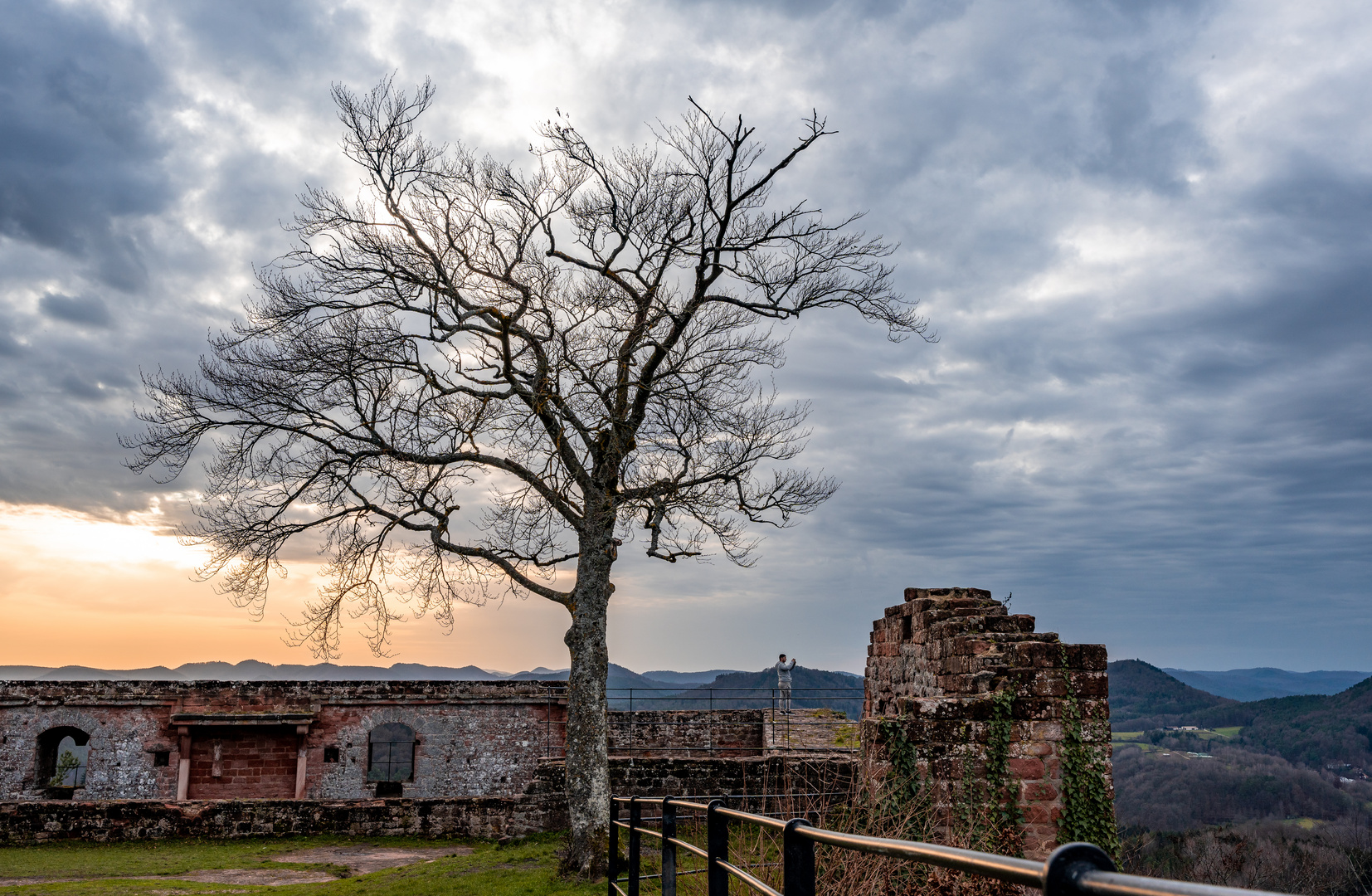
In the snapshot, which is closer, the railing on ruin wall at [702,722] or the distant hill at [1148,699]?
the railing on ruin wall at [702,722]

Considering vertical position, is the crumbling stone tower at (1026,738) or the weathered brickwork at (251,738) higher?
the crumbling stone tower at (1026,738)

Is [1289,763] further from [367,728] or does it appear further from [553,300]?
[553,300]

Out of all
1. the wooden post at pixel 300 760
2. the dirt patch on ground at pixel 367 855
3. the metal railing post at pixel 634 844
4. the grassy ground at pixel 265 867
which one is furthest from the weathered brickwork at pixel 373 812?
the metal railing post at pixel 634 844

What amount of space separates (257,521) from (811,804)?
9613 mm

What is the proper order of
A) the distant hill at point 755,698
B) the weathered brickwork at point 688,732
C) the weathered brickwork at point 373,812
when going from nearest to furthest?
the weathered brickwork at point 373,812
the distant hill at point 755,698
the weathered brickwork at point 688,732

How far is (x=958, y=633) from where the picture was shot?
1170 cm

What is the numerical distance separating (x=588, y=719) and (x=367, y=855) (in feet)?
19.1

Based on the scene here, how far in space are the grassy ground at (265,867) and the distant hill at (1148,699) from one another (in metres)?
60.9

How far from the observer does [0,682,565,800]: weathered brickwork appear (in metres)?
23.5

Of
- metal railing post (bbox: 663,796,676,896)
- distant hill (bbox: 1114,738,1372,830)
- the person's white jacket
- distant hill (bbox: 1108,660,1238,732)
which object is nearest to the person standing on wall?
the person's white jacket

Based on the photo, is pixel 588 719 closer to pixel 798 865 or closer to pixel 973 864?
pixel 798 865

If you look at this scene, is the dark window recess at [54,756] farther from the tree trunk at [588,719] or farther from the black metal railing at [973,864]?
the black metal railing at [973,864]

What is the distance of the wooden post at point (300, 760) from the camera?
23.5m

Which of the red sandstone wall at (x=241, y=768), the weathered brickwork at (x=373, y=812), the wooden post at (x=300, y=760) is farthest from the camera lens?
the red sandstone wall at (x=241, y=768)
